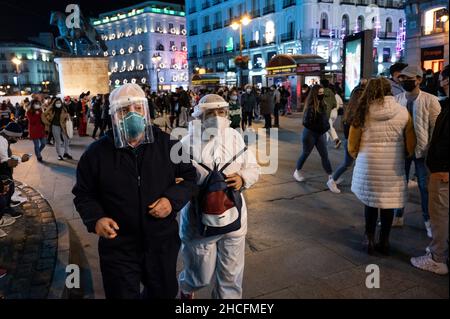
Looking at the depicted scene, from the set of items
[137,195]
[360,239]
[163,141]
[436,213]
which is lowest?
[360,239]

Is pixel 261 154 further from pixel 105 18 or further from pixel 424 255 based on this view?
pixel 105 18

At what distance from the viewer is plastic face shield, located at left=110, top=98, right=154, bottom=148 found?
8.06 feet

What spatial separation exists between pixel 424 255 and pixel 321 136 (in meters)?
3.32

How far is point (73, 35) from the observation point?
75.9ft

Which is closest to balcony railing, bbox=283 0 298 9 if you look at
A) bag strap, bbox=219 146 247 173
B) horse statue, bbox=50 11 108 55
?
horse statue, bbox=50 11 108 55

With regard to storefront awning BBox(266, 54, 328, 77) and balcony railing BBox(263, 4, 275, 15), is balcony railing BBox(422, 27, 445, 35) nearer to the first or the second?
storefront awning BBox(266, 54, 328, 77)

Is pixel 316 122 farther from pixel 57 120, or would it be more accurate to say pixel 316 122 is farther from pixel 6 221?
pixel 57 120

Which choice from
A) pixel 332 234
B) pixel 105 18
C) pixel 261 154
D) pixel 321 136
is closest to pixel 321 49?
pixel 261 154

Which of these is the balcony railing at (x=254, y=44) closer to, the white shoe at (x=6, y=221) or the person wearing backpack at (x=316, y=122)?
the person wearing backpack at (x=316, y=122)

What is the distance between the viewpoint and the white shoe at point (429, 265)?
361cm

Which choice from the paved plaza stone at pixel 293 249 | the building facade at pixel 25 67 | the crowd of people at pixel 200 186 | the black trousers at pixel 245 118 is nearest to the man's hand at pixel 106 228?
the crowd of people at pixel 200 186

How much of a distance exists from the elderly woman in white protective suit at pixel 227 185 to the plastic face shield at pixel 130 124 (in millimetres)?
467

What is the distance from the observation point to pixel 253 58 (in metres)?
47.2

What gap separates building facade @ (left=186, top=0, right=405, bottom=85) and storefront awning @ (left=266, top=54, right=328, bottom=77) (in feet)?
32.1
